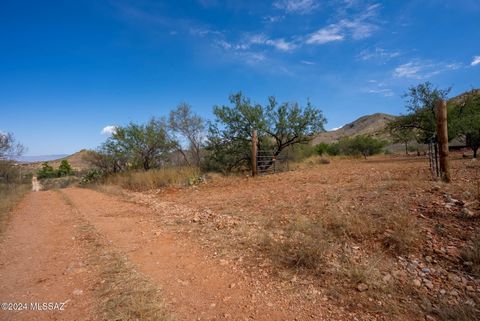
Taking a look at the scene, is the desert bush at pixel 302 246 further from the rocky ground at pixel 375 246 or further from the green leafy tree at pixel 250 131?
the green leafy tree at pixel 250 131

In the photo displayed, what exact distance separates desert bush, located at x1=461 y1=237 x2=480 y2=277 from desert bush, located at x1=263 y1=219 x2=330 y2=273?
1386 millimetres

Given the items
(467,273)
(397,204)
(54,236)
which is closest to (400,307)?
(467,273)

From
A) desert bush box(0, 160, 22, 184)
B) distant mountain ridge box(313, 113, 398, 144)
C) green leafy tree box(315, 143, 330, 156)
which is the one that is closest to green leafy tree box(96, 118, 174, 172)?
desert bush box(0, 160, 22, 184)

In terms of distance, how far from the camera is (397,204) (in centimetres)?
443

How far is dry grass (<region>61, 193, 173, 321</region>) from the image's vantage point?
2.08 m

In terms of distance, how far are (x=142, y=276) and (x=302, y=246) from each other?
1.94 m

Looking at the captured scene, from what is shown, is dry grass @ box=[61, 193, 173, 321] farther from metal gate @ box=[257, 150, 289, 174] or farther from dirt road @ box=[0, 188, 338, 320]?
metal gate @ box=[257, 150, 289, 174]

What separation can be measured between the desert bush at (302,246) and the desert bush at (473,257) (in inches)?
54.6

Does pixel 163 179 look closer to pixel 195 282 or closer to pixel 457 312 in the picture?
pixel 195 282

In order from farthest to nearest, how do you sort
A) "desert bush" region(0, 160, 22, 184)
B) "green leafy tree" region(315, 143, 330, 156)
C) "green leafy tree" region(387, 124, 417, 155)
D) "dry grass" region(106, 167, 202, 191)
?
"green leafy tree" region(315, 143, 330, 156)
"green leafy tree" region(387, 124, 417, 155)
"desert bush" region(0, 160, 22, 184)
"dry grass" region(106, 167, 202, 191)

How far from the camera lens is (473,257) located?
258cm

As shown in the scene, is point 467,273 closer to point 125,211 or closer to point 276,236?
point 276,236

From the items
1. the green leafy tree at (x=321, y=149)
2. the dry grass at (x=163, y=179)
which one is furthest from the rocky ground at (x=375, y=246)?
the green leafy tree at (x=321, y=149)

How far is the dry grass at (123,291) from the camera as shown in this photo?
2.08m
